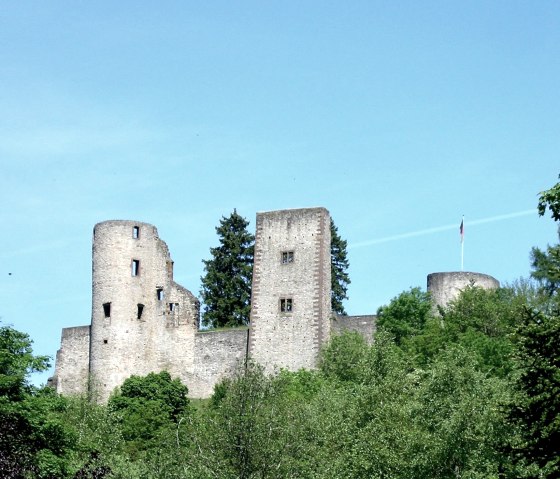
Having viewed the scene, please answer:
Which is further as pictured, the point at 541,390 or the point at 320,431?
the point at 320,431

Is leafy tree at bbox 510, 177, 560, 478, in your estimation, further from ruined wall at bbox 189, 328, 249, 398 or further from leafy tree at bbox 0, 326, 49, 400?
ruined wall at bbox 189, 328, 249, 398

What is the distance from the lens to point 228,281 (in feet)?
230

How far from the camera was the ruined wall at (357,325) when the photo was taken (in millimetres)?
61719

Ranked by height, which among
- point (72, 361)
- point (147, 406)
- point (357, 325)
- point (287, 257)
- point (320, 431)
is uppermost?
point (287, 257)

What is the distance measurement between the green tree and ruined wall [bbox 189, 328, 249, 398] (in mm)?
6337

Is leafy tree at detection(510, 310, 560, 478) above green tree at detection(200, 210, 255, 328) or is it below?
below

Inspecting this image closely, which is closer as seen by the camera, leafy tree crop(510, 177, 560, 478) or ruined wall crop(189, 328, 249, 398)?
leafy tree crop(510, 177, 560, 478)

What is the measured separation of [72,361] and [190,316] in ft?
18.3

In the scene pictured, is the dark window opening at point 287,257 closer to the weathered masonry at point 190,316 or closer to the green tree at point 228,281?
the weathered masonry at point 190,316

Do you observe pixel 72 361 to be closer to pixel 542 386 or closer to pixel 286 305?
pixel 286 305

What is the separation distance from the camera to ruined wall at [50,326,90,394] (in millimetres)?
63656

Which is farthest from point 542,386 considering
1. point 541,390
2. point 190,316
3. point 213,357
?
point 190,316

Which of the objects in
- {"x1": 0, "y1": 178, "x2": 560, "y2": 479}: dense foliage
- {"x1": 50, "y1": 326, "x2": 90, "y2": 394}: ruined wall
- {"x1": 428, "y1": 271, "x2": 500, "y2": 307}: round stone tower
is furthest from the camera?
{"x1": 428, "y1": 271, "x2": 500, "y2": 307}: round stone tower

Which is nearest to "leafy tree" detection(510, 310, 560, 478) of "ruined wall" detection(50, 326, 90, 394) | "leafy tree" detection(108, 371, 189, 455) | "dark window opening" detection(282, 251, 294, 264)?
"leafy tree" detection(108, 371, 189, 455)
